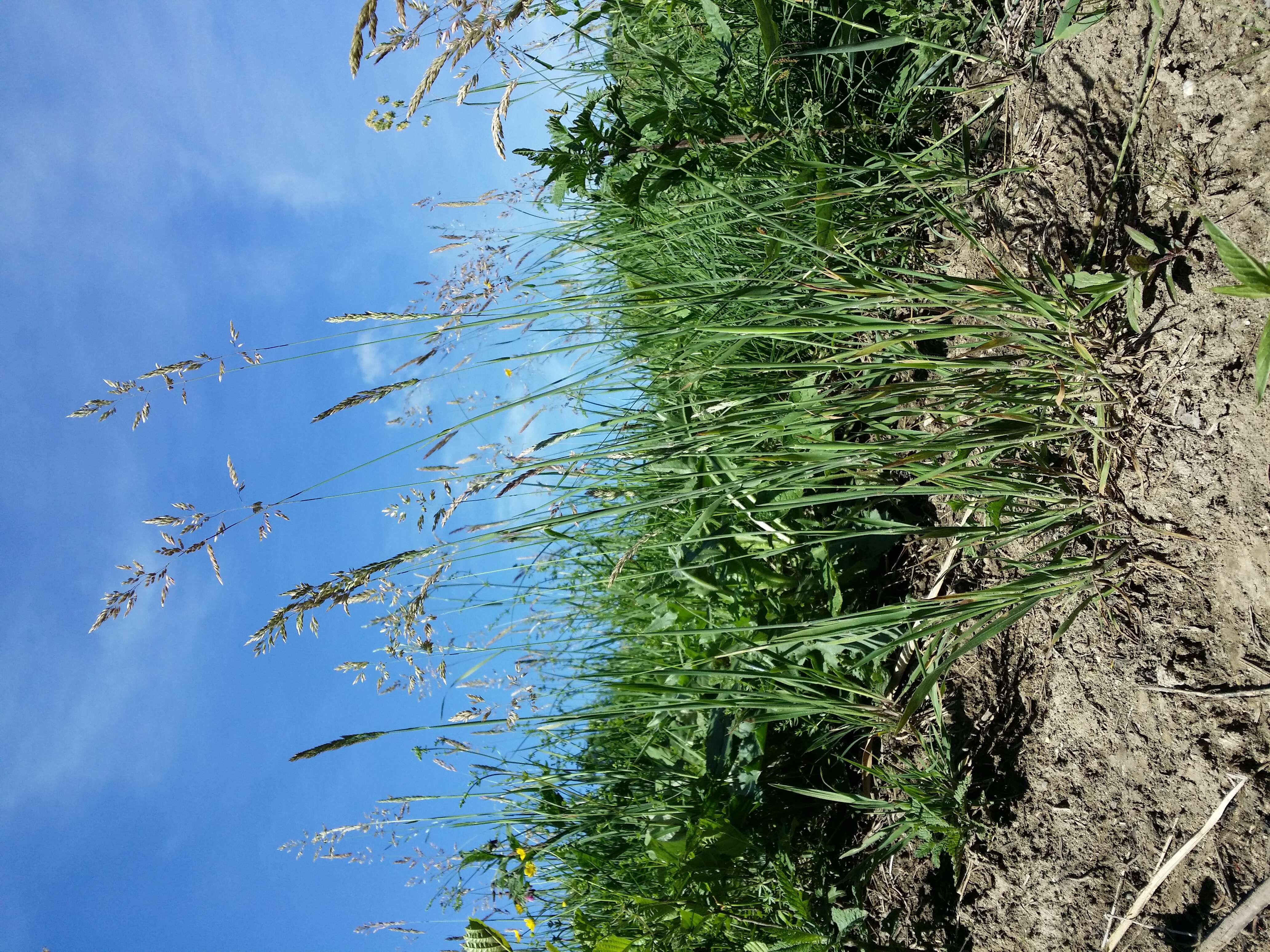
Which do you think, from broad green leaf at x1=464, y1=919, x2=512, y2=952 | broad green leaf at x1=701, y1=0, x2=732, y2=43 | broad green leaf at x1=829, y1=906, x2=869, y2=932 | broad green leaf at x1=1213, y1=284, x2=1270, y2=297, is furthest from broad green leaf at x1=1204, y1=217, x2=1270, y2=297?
broad green leaf at x1=464, y1=919, x2=512, y2=952

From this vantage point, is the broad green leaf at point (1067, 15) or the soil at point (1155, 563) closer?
the soil at point (1155, 563)

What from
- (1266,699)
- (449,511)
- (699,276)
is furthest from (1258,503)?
(449,511)

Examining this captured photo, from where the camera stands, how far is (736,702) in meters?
1.86

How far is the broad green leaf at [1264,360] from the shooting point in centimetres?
119

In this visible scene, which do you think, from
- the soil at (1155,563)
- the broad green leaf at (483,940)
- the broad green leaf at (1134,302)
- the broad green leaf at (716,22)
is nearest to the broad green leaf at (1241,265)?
the soil at (1155,563)

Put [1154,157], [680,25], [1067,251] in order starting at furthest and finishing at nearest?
[680,25]
[1067,251]
[1154,157]

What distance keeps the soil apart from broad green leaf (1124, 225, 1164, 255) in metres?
0.03

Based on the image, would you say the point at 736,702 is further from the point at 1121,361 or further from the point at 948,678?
the point at 1121,361

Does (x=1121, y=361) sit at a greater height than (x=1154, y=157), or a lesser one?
lesser

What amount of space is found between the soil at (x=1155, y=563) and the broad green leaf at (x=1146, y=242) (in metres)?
0.03

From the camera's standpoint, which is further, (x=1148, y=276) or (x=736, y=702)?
(x=736, y=702)

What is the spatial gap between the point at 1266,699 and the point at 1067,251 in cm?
102

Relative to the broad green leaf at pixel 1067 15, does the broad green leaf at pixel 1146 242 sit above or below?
below

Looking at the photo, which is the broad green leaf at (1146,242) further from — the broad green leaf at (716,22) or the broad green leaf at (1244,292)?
the broad green leaf at (716,22)
